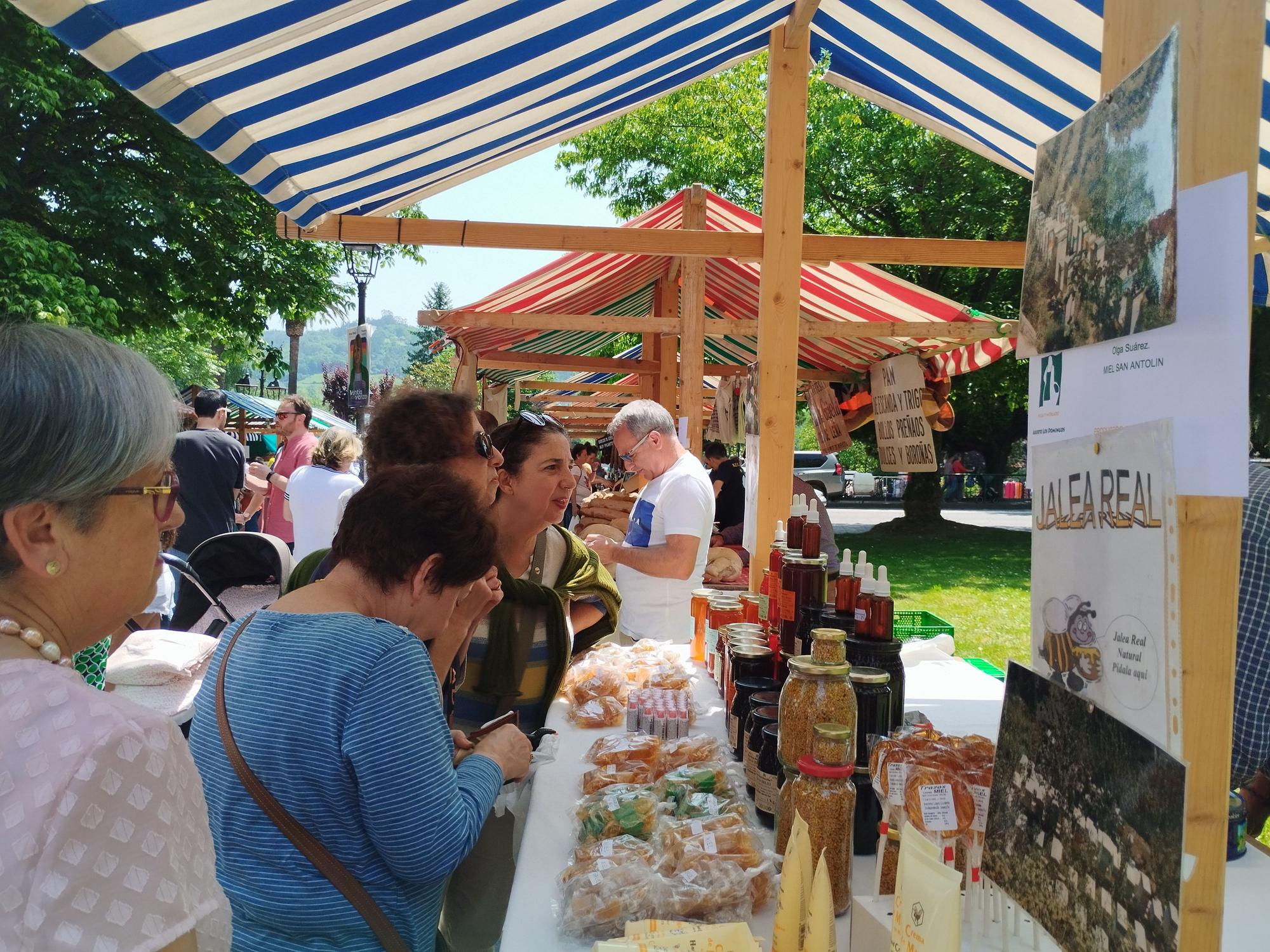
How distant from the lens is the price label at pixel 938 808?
140 centimetres

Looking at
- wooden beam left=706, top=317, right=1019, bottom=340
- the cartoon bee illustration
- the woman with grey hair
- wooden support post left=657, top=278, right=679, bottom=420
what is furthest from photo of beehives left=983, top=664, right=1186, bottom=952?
wooden support post left=657, top=278, right=679, bottom=420

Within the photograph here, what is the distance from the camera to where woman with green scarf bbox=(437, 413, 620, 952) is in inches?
92.8

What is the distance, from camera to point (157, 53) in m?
2.45

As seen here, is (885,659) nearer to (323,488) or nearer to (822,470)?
(323,488)

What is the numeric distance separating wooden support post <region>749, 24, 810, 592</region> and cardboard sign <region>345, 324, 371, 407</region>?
21.1 feet

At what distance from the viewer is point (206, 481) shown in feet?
21.5

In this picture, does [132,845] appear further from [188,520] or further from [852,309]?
[852,309]

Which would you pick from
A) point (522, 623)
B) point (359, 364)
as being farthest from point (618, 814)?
point (359, 364)

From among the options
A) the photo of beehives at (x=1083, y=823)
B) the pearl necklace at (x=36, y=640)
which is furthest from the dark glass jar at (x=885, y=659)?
the pearl necklace at (x=36, y=640)

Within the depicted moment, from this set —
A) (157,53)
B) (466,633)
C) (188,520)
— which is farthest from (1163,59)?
(188,520)

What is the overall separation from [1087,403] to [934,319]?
6798 mm

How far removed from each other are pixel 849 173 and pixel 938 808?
55.2 feet

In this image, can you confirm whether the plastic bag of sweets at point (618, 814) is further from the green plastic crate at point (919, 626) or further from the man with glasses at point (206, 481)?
the man with glasses at point (206, 481)

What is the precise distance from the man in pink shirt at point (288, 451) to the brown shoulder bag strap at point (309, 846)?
587 cm
